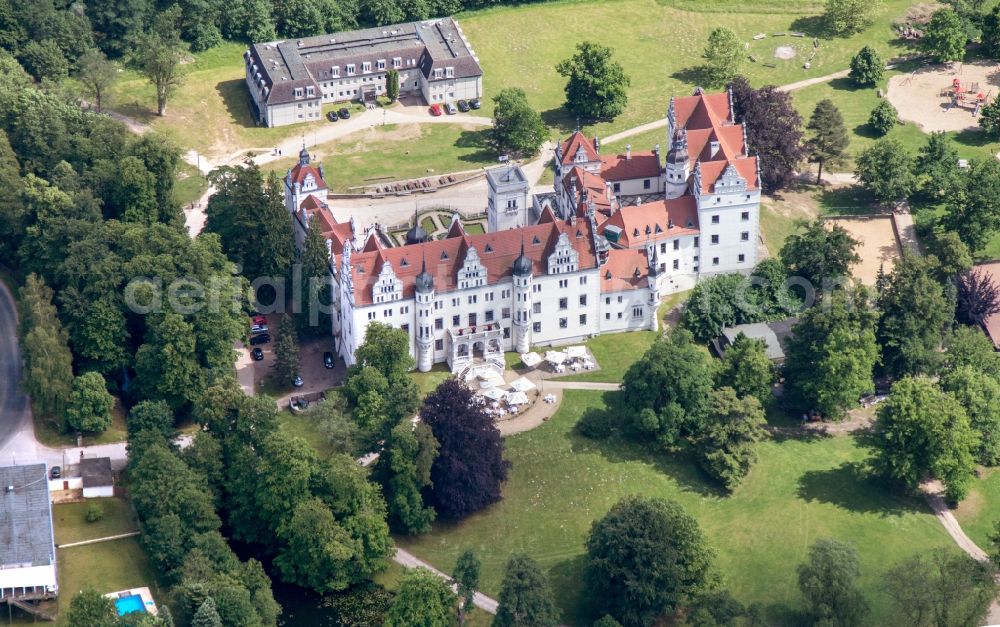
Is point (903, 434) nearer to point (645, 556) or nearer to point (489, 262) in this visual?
point (645, 556)

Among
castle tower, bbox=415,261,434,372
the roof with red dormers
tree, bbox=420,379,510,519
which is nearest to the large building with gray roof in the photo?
tree, bbox=420,379,510,519

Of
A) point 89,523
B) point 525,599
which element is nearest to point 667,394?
point 525,599

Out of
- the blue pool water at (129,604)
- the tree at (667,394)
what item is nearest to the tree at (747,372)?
the tree at (667,394)

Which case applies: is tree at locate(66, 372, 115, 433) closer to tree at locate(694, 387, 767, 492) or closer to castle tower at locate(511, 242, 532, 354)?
castle tower at locate(511, 242, 532, 354)

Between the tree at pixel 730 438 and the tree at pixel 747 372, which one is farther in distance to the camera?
the tree at pixel 747 372

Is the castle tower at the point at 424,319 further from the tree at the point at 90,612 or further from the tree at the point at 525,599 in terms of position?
the tree at the point at 90,612

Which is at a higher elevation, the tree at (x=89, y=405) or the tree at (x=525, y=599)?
the tree at (x=89, y=405)

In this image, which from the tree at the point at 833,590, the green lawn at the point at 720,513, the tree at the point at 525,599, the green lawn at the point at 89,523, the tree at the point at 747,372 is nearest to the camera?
the tree at the point at 525,599
